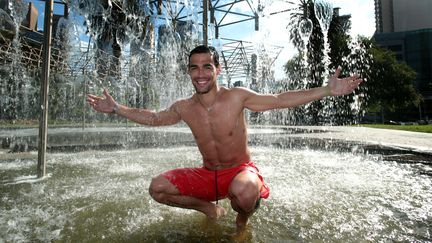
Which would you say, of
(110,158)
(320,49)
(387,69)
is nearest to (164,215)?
(110,158)

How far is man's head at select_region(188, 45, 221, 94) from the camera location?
→ 2686 mm

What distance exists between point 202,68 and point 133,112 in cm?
90

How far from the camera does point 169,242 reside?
2.18 meters

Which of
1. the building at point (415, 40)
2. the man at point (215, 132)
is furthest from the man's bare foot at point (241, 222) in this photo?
the building at point (415, 40)

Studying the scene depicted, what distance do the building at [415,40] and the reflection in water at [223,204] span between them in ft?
208

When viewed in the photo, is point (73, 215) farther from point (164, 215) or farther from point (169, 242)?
point (169, 242)

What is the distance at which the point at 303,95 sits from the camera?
269 centimetres

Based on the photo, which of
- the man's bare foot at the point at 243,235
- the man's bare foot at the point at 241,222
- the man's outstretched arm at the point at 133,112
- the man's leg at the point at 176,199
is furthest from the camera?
the man's outstretched arm at the point at 133,112

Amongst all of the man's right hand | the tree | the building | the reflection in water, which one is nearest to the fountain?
the reflection in water

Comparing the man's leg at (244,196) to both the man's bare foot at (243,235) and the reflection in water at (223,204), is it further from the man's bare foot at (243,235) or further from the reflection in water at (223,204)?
the reflection in water at (223,204)

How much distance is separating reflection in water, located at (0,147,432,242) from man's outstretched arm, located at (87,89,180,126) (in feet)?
2.91

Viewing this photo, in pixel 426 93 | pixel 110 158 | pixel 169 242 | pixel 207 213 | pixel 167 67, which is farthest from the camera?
pixel 426 93

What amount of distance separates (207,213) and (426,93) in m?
78.3

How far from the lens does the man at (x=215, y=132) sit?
105 inches
